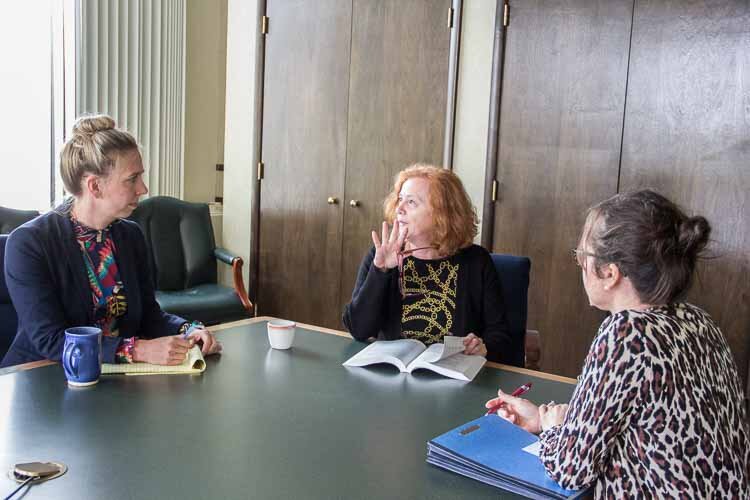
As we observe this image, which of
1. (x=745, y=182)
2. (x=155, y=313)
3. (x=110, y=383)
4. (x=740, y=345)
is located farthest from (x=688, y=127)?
(x=110, y=383)

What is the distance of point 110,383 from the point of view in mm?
1475

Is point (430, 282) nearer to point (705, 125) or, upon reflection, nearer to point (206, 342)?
point (206, 342)

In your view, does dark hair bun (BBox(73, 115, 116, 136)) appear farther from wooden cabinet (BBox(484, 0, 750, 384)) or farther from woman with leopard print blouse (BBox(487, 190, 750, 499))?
wooden cabinet (BBox(484, 0, 750, 384))

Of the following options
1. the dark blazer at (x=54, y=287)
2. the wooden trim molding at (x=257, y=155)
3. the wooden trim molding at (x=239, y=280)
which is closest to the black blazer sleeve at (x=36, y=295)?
the dark blazer at (x=54, y=287)

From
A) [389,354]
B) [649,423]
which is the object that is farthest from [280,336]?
[649,423]

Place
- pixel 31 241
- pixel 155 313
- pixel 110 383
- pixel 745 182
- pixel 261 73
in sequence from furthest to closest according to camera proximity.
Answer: pixel 261 73
pixel 745 182
pixel 155 313
pixel 31 241
pixel 110 383

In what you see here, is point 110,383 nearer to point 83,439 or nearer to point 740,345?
point 83,439

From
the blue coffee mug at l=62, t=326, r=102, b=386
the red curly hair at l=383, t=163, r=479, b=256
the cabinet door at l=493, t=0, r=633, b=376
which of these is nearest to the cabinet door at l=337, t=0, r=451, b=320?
the cabinet door at l=493, t=0, r=633, b=376

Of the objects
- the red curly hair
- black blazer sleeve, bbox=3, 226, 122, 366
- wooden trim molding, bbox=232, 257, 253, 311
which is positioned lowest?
wooden trim molding, bbox=232, 257, 253, 311

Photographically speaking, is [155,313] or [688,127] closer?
[155,313]

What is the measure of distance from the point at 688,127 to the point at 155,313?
7.35 ft

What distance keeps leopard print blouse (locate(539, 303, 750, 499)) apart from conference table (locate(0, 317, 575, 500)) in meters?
0.16

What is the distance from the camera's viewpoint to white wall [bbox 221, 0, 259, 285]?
4.18 metres

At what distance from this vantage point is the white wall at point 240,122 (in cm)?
A: 418
